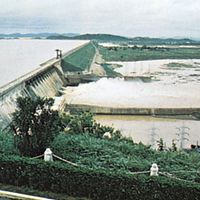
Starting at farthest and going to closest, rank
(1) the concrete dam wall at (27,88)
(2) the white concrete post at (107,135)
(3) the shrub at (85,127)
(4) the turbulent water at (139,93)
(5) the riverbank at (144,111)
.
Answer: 1. (4) the turbulent water at (139,93)
2. (5) the riverbank at (144,111)
3. (1) the concrete dam wall at (27,88)
4. (3) the shrub at (85,127)
5. (2) the white concrete post at (107,135)

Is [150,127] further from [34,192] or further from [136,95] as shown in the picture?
[34,192]

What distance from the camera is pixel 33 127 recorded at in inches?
392

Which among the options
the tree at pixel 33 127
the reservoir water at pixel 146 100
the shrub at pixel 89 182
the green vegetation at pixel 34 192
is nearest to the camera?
the shrub at pixel 89 182

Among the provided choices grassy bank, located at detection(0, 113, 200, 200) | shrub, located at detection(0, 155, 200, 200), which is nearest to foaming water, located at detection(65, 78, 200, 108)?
grassy bank, located at detection(0, 113, 200, 200)

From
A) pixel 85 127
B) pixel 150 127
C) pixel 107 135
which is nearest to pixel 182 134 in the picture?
pixel 150 127

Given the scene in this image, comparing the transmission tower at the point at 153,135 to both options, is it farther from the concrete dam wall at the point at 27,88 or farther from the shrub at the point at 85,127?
the concrete dam wall at the point at 27,88

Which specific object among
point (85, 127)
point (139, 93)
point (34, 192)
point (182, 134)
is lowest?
point (139, 93)

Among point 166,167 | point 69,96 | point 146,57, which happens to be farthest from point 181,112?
point 146,57

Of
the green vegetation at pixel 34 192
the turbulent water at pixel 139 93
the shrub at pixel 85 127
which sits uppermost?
the green vegetation at pixel 34 192

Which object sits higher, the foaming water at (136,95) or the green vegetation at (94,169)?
the green vegetation at (94,169)

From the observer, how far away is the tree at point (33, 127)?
390 inches

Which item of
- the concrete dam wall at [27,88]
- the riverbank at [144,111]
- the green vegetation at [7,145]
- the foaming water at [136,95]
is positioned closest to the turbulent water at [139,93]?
the foaming water at [136,95]

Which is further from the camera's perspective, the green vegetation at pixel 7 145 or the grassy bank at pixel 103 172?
the green vegetation at pixel 7 145

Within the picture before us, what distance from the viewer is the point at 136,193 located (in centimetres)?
803
